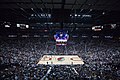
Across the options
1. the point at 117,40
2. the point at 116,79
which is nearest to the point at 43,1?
the point at 116,79

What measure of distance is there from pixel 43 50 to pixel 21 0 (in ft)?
130

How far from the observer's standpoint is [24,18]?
688 inches

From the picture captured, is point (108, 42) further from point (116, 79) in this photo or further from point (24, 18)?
point (24, 18)

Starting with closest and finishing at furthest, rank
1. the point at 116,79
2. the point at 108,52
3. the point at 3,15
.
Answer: the point at 3,15 → the point at 116,79 → the point at 108,52

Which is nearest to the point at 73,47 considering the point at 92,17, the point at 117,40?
the point at 117,40

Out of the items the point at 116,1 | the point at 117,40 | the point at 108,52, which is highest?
the point at 116,1

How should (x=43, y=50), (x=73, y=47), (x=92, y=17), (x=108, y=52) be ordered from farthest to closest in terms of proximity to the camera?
1. (x=73, y=47)
2. (x=43, y=50)
3. (x=108, y=52)
4. (x=92, y=17)

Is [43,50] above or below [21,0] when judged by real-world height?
below

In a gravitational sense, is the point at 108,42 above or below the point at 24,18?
below

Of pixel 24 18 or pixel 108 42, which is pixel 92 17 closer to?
pixel 24 18

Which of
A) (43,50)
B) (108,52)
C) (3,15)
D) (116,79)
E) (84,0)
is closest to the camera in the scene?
(84,0)

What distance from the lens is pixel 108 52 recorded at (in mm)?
42156

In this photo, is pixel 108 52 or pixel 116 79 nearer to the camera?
pixel 116 79

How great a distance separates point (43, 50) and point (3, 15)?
1223 inches
